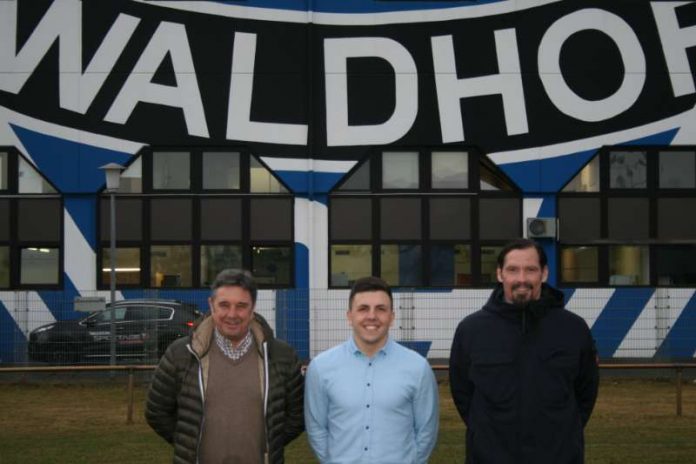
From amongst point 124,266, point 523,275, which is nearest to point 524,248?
point 523,275

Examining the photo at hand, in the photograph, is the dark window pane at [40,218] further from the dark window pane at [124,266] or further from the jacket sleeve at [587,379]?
the jacket sleeve at [587,379]

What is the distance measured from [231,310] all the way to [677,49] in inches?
668

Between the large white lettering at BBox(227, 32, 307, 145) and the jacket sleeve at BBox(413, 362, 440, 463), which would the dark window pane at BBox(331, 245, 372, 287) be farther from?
the jacket sleeve at BBox(413, 362, 440, 463)

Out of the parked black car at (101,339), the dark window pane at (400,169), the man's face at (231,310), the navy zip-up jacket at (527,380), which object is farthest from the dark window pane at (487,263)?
the man's face at (231,310)

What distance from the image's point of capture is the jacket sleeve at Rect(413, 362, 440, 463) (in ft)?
14.0

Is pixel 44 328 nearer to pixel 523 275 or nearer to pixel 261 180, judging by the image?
pixel 261 180

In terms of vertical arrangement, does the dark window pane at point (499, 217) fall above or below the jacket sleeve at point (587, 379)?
above

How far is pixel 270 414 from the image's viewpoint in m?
4.32

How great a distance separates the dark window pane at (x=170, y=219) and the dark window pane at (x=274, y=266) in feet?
4.86

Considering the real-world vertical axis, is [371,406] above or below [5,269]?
below

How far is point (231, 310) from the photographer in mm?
4258

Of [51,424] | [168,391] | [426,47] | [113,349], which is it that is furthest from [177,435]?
[426,47]

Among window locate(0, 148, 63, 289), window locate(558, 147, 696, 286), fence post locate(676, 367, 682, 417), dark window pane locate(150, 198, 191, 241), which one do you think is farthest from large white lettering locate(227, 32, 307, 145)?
fence post locate(676, 367, 682, 417)

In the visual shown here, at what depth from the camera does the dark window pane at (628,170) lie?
1944cm
